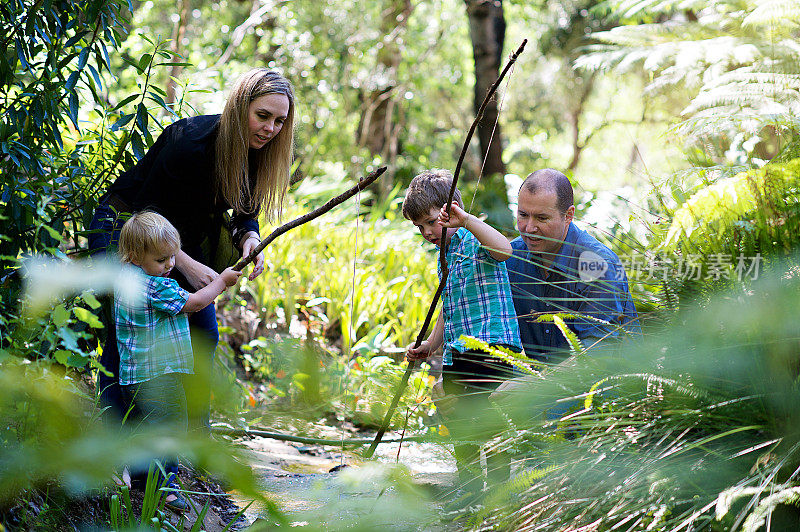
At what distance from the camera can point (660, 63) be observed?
693 cm

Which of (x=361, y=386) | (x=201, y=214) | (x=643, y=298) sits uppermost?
(x=201, y=214)

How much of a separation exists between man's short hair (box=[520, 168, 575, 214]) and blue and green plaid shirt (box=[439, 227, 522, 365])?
309 millimetres

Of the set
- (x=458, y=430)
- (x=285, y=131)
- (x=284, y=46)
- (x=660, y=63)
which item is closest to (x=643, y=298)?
(x=458, y=430)

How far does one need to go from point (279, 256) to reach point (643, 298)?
11.9 feet

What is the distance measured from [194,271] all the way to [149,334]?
0.30m

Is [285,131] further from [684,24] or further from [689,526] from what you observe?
[684,24]

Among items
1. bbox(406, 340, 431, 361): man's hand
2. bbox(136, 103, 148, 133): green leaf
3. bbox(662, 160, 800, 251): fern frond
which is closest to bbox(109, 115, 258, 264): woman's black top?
bbox(136, 103, 148, 133): green leaf

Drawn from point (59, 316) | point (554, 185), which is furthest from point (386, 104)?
point (59, 316)

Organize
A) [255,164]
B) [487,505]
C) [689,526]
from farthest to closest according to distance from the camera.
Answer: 1. [255,164]
2. [487,505]
3. [689,526]

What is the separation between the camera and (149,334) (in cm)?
257

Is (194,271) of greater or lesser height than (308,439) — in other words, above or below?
above

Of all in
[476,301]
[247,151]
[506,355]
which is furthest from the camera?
[476,301]

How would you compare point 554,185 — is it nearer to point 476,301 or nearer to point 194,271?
point 476,301

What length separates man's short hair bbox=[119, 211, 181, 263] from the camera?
2.52 m
